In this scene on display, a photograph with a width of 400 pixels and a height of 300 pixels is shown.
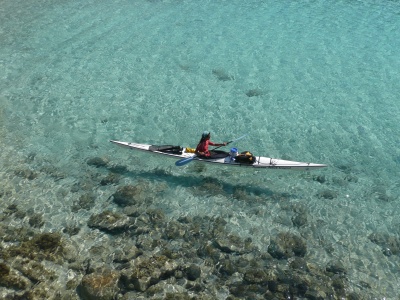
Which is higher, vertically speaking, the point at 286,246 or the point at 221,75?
the point at 221,75

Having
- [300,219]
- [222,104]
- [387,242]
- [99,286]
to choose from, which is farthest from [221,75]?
[99,286]

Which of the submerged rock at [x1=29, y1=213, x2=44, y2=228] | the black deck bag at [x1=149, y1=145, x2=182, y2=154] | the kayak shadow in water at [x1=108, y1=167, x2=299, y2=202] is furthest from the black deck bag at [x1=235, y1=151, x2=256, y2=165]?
the submerged rock at [x1=29, y1=213, x2=44, y2=228]

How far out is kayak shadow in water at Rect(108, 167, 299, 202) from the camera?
597 inches

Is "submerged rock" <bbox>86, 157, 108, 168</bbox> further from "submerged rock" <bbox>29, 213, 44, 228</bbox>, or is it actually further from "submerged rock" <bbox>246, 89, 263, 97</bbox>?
"submerged rock" <bbox>246, 89, 263, 97</bbox>

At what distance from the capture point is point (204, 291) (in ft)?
A: 38.6

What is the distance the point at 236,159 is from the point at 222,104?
17.1 ft

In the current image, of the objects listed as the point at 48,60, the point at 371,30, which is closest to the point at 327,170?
the point at 371,30

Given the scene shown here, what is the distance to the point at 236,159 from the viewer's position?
51.4 feet

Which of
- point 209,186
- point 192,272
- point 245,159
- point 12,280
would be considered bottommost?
point 209,186

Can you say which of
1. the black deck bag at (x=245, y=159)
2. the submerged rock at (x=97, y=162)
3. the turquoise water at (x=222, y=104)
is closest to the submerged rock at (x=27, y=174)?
the turquoise water at (x=222, y=104)

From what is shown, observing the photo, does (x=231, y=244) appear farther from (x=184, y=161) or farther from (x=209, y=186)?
(x=184, y=161)

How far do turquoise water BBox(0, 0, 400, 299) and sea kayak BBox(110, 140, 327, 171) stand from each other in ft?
1.96

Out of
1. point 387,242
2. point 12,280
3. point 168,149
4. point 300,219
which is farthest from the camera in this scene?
point 168,149

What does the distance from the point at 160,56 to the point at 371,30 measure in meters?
14.0
